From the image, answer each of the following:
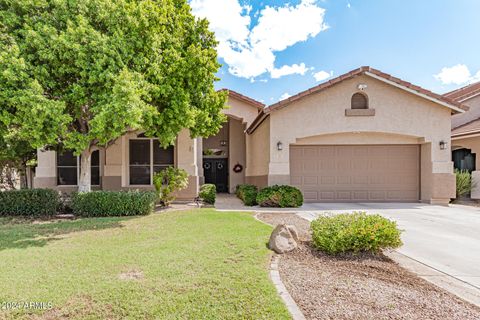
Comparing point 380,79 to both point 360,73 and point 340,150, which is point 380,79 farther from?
point 340,150

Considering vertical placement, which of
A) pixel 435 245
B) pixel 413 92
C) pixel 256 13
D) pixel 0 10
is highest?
pixel 256 13

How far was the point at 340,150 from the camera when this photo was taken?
1311 cm

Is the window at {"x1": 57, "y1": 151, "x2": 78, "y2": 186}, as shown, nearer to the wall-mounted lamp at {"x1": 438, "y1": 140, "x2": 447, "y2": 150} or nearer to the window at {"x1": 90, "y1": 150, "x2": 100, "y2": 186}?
the window at {"x1": 90, "y1": 150, "x2": 100, "y2": 186}

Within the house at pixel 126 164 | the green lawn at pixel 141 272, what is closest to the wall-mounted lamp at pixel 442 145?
the house at pixel 126 164

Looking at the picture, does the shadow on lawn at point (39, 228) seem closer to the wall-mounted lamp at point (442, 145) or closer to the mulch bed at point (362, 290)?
the mulch bed at point (362, 290)

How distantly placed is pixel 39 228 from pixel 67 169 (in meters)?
7.07

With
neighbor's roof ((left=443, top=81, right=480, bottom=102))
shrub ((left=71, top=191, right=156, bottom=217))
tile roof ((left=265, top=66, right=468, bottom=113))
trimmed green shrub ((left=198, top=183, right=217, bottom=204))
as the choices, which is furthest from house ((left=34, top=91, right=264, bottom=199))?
neighbor's roof ((left=443, top=81, right=480, bottom=102))

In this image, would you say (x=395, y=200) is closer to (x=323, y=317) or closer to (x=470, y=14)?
(x=470, y=14)

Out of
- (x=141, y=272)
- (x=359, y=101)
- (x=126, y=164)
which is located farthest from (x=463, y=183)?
(x=126, y=164)

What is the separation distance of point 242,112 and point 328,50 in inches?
269

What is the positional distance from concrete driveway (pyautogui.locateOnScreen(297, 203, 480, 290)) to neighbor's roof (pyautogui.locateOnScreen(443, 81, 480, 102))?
32.7ft

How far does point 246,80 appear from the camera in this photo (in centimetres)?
2297

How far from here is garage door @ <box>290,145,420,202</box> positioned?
43.0 ft

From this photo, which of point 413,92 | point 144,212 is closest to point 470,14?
point 413,92
